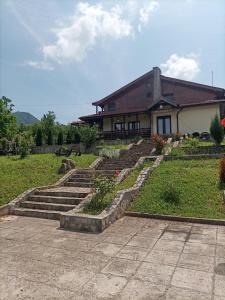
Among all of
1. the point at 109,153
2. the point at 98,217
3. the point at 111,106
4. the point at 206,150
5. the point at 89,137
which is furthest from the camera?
the point at 111,106

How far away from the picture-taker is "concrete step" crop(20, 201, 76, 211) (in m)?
8.50

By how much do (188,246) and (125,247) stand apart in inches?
50.3

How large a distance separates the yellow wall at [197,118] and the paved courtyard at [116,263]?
18173 mm

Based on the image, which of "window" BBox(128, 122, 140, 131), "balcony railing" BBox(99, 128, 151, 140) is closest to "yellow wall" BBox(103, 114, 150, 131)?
"window" BBox(128, 122, 140, 131)

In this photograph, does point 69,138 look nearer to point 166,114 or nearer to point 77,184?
point 166,114

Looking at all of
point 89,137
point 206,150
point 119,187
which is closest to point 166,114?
point 89,137

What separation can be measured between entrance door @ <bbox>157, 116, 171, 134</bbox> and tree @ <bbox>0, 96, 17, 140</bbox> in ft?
48.5

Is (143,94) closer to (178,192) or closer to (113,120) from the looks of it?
(113,120)

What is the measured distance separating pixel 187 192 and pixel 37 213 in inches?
190

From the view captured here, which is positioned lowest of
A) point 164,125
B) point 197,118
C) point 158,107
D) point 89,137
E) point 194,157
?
point 194,157

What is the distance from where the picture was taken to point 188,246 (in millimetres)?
5492

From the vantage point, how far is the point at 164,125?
2581cm

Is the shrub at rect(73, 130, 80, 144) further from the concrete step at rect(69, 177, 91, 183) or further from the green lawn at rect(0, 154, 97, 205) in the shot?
the concrete step at rect(69, 177, 91, 183)

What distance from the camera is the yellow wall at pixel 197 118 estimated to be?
23.5 meters
